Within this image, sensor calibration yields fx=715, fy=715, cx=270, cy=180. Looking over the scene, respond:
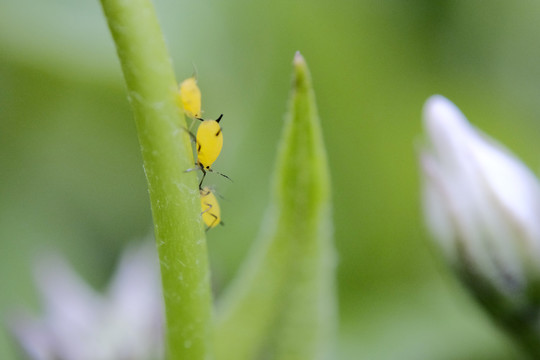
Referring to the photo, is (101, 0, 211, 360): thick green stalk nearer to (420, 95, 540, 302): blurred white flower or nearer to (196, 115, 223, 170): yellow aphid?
(196, 115, 223, 170): yellow aphid

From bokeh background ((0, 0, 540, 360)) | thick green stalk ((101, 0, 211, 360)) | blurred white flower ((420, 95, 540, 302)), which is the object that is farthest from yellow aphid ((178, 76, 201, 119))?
bokeh background ((0, 0, 540, 360))

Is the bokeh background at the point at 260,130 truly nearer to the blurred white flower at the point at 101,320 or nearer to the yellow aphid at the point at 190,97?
the blurred white flower at the point at 101,320

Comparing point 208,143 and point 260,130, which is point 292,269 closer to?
point 208,143

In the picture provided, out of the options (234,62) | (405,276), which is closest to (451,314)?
(405,276)

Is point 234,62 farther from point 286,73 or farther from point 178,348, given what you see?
point 178,348

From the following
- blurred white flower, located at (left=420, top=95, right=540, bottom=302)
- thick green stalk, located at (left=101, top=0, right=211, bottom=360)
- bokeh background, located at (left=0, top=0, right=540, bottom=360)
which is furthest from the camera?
bokeh background, located at (left=0, top=0, right=540, bottom=360)
